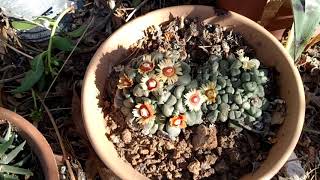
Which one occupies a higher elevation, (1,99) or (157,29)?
(157,29)

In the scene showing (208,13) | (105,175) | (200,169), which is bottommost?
(105,175)

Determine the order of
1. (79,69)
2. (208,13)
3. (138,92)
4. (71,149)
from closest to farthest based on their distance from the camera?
(138,92), (208,13), (71,149), (79,69)

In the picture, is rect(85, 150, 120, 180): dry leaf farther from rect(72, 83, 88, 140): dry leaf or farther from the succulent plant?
the succulent plant

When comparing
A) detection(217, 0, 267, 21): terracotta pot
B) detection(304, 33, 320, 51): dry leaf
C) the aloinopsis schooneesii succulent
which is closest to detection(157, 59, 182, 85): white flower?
the aloinopsis schooneesii succulent

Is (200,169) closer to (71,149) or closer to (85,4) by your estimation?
(71,149)

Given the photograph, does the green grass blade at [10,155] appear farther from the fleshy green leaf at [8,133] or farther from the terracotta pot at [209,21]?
the terracotta pot at [209,21]

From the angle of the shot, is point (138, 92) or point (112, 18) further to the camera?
point (112, 18)

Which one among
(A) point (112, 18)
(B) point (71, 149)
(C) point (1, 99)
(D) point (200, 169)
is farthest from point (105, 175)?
(A) point (112, 18)

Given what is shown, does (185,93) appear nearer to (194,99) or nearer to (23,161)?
(194,99)
